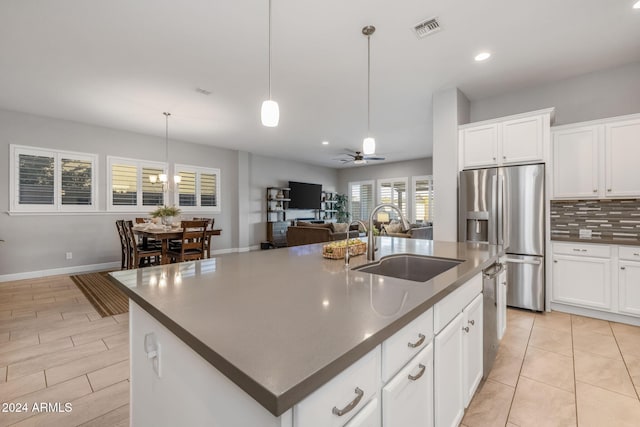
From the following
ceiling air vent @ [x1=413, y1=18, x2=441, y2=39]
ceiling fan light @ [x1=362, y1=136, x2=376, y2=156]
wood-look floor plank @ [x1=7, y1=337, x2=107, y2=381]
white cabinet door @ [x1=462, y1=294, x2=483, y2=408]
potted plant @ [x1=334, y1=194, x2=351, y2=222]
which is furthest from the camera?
potted plant @ [x1=334, y1=194, x2=351, y2=222]

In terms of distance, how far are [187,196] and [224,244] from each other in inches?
60.5

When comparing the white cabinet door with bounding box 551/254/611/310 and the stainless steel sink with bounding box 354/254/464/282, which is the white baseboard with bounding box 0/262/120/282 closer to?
the stainless steel sink with bounding box 354/254/464/282

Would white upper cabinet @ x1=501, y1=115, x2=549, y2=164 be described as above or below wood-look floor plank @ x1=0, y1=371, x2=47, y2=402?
above

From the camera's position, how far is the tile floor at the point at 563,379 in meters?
1.64

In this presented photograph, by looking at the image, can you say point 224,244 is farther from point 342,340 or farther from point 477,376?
Result: point 342,340

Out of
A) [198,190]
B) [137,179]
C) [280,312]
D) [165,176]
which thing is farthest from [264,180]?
[280,312]

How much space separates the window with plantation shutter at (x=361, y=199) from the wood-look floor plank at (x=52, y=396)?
8609 mm

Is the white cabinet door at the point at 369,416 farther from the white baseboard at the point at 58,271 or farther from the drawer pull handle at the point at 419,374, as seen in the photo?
the white baseboard at the point at 58,271

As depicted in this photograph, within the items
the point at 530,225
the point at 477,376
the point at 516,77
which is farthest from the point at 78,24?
the point at 530,225


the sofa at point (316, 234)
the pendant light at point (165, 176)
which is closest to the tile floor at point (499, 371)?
the pendant light at point (165, 176)

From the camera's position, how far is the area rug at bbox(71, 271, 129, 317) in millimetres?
3307

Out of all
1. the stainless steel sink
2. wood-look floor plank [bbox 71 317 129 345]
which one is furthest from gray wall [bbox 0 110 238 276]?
the stainless steel sink

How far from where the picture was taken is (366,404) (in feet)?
2.51

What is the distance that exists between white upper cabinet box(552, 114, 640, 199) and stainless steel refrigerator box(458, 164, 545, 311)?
485mm
